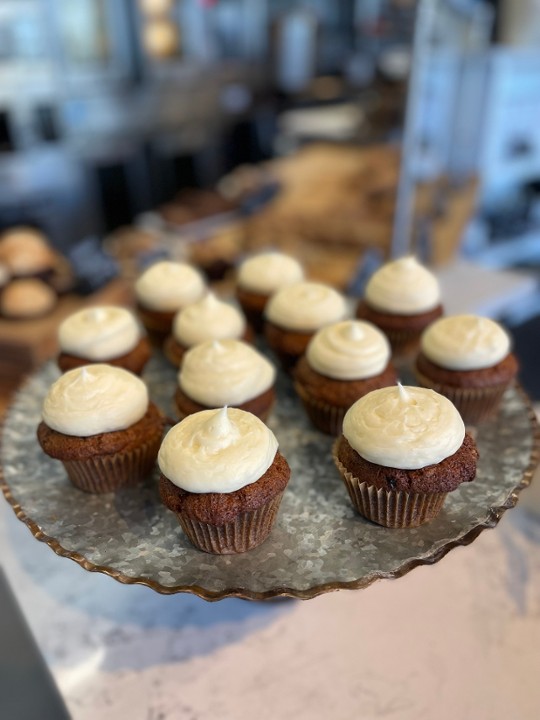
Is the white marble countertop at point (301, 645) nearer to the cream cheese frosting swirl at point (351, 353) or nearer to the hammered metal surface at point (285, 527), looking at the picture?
the hammered metal surface at point (285, 527)

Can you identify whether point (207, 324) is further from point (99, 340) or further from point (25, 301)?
point (25, 301)

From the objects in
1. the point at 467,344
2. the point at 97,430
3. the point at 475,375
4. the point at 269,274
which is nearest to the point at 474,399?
the point at 475,375

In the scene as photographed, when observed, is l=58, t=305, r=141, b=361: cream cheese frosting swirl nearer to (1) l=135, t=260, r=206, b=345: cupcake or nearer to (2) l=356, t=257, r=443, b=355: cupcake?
(1) l=135, t=260, r=206, b=345: cupcake

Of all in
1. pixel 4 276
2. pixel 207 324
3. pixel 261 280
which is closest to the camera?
pixel 207 324

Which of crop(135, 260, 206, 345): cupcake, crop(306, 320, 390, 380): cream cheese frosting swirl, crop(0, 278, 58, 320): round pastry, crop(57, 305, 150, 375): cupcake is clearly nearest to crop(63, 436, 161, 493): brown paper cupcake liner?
crop(57, 305, 150, 375): cupcake

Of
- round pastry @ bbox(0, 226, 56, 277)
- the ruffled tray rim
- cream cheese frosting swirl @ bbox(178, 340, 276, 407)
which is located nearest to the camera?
the ruffled tray rim

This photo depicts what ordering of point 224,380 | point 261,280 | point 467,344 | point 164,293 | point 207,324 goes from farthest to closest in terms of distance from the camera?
point 261,280
point 164,293
point 207,324
point 467,344
point 224,380

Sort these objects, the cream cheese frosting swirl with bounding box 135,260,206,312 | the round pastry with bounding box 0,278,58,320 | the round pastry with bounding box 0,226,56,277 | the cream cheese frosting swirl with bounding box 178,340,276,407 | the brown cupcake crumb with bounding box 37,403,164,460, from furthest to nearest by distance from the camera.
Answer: the round pastry with bounding box 0,226,56,277 < the round pastry with bounding box 0,278,58,320 < the cream cheese frosting swirl with bounding box 135,260,206,312 < the cream cheese frosting swirl with bounding box 178,340,276,407 < the brown cupcake crumb with bounding box 37,403,164,460

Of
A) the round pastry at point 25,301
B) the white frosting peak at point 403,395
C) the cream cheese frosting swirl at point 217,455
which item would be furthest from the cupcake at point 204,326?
the round pastry at point 25,301
